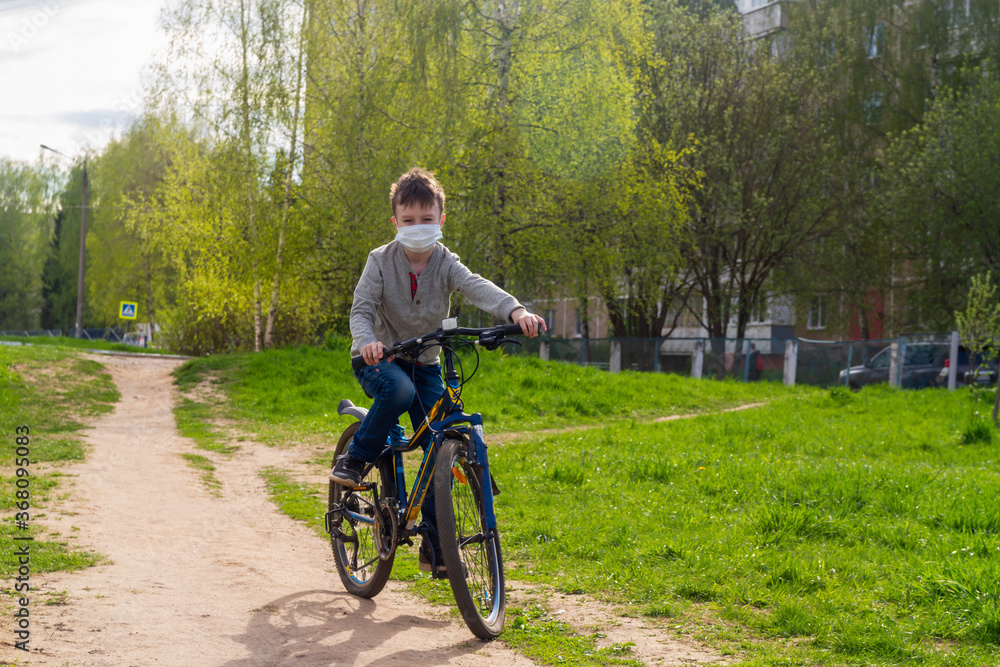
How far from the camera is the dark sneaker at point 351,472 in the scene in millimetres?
4664

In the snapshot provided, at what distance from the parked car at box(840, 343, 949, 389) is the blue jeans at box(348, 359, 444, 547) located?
2143cm

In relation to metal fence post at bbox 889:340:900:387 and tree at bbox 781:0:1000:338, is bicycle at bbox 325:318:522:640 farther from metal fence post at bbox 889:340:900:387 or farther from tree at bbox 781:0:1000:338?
tree at bbox 781:0:1000:338

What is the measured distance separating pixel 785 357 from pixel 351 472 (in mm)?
22849

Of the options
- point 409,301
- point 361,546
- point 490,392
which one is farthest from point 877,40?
point 361,546

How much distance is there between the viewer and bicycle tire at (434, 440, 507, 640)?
394 cm

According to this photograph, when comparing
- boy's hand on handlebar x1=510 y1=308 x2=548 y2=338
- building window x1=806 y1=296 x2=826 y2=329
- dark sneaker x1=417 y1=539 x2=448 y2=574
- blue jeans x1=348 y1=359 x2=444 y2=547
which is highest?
building window x1=806 y1=296 x2=826 y2=329

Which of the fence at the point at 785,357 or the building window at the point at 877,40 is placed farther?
the building window at the point at 877,40

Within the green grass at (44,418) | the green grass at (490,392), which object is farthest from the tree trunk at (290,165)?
the green grass at (44,418)

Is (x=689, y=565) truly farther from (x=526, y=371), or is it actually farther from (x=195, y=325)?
(x=195, y=325)

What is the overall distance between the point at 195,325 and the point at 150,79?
25.9 ft

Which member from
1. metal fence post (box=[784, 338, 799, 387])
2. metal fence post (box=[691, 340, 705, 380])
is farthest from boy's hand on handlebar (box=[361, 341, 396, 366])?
metal fence post (box=[691, 340, 705, 380])

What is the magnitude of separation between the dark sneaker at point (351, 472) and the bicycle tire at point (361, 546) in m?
0.06

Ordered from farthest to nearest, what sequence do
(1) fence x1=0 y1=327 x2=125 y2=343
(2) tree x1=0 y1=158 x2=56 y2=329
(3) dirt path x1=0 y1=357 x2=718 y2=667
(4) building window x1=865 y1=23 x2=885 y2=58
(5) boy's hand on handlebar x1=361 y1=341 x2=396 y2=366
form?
(1) fence x1=0 y1=327 x2=125 y2=343, (2) tree x1=0 y1=158 x2=56 y2=329, (4) building window x1=865 y1=23 x2=885 y2=58, (5) boy's hand on handlebar x1=361 y1=341 x2=396 y2=366, (3) dirt path x1=0 y1=357 x2=718 y2=667

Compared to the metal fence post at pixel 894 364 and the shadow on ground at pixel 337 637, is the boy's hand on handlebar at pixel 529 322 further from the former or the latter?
the metal fence post at pixel 894 364
